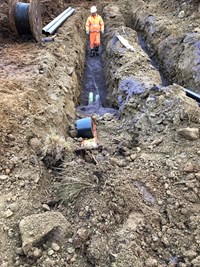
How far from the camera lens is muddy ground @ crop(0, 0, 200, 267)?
338 centimetres

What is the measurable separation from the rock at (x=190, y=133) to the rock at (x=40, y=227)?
236 cm

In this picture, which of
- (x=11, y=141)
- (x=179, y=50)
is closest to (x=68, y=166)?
(x=11, y=141)

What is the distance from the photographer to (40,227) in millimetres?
3451

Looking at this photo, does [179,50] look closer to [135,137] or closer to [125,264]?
[135,137]

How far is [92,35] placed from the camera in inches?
464

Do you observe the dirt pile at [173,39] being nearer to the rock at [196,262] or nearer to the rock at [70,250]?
the rock at [196,262]

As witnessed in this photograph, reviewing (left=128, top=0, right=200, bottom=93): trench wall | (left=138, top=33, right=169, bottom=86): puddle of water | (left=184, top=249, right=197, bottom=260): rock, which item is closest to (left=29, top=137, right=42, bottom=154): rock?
(left=184, top=249, right=197, bottom=260): rock

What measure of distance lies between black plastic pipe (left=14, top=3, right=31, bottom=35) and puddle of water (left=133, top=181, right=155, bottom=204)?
6237mm

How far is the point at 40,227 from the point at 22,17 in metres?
6.77

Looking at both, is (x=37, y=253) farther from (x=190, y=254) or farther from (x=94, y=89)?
(x=94, y=89)

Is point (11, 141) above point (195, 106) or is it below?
above

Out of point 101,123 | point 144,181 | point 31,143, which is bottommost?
point 101,123

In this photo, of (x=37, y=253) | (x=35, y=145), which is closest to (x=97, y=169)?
(x=35, y=145)

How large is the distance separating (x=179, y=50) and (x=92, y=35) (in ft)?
12.6
